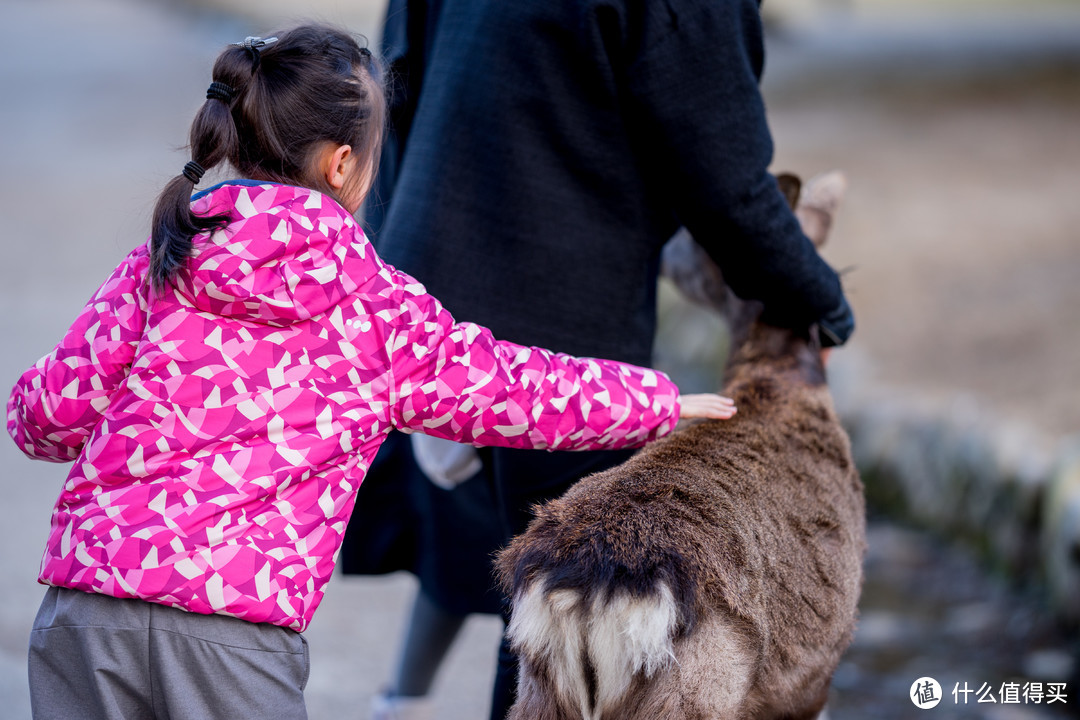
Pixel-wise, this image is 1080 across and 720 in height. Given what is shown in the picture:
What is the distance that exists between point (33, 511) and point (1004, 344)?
17.4ft

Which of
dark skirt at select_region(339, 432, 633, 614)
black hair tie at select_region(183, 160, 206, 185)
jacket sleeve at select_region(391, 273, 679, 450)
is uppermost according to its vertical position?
black hair tie at select_region(183, 160, 206, 185)

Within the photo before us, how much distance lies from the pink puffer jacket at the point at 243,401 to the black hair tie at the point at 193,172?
5cm

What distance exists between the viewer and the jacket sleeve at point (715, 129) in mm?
2088

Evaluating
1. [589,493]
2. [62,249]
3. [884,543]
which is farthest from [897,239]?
[62,249]

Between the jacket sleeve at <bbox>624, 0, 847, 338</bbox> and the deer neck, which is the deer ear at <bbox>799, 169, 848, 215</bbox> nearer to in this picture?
the deer neck

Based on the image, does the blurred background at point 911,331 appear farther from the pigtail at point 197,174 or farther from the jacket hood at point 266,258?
the jacket hood at point 266,258

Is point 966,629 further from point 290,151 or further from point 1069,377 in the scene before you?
point 290,151

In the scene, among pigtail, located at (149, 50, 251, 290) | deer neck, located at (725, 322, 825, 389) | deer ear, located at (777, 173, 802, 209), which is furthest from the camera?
deer ear, located at (777, 173, 802, 209)

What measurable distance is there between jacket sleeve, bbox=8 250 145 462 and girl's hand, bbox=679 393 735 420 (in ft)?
3.47

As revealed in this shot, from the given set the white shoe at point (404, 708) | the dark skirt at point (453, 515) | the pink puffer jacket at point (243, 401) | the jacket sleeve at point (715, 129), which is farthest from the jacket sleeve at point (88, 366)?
the white shoe at point (404, 708)

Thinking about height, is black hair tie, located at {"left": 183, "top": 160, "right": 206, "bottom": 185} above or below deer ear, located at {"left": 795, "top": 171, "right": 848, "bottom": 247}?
above

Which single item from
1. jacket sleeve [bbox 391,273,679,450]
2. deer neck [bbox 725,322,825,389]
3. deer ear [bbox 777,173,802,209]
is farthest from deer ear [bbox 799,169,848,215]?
jacket sleeve [bbox 391,273,679,450]

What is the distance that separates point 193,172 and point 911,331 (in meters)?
5.49

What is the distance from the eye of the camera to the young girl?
166cm
